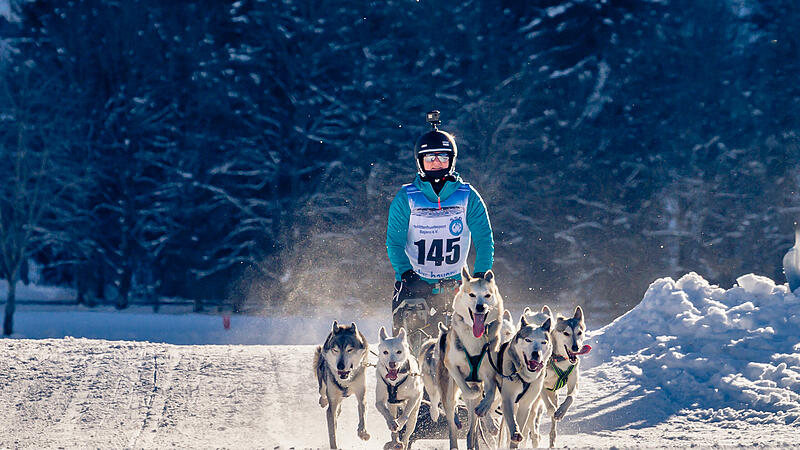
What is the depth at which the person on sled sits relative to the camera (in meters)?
7.68

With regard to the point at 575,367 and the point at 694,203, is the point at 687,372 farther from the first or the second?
→ the point at 694,203

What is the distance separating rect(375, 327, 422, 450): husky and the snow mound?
5821mm

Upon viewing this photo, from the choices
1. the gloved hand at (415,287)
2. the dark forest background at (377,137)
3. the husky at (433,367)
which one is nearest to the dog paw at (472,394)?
the husky at (433,367)

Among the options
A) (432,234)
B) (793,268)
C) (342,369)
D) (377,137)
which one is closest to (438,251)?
(432,234)

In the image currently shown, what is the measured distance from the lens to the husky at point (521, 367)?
5.98m

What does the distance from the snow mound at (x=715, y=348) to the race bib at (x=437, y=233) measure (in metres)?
5.23

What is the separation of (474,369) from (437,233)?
1.82m

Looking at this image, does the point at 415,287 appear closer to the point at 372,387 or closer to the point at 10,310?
the point at 372,387

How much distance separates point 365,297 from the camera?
89.3ft

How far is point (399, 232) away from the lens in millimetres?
7852

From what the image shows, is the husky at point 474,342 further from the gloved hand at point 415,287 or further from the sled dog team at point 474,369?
the gloved hand at point 415,287

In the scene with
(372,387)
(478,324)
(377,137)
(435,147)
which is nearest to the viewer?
(478,324)

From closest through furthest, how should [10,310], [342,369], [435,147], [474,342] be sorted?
1. [474,342]
2. [342,369]
3. [435,147]
4. [10,310]

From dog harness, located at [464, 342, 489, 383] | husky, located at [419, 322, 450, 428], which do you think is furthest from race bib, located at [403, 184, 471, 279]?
dog harness, located at [464, 342, 489, 383]
